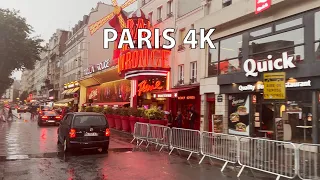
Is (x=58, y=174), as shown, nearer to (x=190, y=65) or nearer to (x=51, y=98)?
(x=190, y=65)

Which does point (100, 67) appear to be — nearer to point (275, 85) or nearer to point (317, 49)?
point (317, 49)

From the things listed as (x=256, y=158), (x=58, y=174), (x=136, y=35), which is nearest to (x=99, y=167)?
(x=58, y=174)

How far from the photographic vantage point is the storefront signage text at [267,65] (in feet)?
42.8

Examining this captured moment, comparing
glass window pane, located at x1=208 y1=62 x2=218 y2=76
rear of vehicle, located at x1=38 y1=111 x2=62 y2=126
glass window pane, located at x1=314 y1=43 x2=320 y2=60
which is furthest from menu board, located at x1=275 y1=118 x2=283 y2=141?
rear of vehicle, located at x1=38 y1=111 x2=62 y2=126

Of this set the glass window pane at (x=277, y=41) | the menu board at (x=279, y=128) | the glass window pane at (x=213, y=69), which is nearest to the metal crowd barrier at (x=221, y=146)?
the menu board at (x=279, y=128)

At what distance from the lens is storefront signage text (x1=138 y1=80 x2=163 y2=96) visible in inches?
1034

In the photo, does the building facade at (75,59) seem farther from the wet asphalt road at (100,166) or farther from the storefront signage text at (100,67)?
the wet asphalt road at (100,166)

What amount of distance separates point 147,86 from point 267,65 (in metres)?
15.2

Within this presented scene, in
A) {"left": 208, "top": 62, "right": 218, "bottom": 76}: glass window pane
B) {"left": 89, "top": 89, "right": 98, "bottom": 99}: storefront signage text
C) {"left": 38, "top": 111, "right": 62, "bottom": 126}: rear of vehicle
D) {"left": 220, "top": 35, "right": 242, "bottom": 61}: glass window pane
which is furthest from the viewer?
{"left": 89, "top": 89, "right": 98, "bottom": 99}: storefront signage text

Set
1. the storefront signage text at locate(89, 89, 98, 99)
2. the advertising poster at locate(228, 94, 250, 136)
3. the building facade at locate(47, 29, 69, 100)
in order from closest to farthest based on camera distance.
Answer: the advertising poster at locate(228, 94, 250, 136), the storefront signage text at locate(89, 89, 98, 99), the building facade at locate(47, 29, 69, 100)

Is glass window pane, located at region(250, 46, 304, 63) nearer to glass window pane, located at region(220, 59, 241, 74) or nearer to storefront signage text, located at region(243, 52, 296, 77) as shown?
storefront signage text, located at region(243, 52, 296, 77)

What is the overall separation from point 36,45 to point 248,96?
78.8 ft

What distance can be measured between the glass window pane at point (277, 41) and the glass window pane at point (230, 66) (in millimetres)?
1055

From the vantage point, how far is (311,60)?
12.3 m
